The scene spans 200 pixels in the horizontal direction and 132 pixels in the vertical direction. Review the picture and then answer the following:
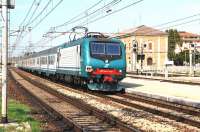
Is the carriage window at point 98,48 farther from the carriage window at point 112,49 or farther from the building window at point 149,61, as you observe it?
the building window at point 149,61

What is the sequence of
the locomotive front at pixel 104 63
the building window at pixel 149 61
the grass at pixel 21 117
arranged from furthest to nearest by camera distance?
the building window at pixel 149 61 < the locomotive front at pixel 104 63 < the grass at pixel 21 117

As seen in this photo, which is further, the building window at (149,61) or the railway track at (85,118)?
the building window at (149,61)

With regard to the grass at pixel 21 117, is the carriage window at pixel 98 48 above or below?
above

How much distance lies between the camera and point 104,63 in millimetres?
26391

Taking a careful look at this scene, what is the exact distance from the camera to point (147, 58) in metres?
111

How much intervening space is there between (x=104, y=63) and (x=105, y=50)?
2.75 ft

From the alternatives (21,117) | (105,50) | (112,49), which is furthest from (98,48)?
(21,117)

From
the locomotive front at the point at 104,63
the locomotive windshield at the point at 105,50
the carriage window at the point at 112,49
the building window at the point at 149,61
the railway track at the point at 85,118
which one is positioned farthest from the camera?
the building window at the point at 149,61

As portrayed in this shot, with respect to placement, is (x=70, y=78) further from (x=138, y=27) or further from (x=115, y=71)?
(x=138, y=27)

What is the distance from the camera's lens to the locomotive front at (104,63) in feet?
85.6

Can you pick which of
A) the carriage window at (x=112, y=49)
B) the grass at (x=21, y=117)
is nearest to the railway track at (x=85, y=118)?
the grass at (x=21, y=117)

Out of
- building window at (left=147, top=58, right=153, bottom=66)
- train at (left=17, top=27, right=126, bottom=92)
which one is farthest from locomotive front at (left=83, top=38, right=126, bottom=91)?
building window at (left=147, top=58, right=153, bottom=66)

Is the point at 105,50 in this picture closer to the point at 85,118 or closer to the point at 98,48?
the point at 98,48

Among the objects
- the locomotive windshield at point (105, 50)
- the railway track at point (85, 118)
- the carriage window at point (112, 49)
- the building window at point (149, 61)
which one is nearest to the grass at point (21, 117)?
the railway track at point (85, 118)
